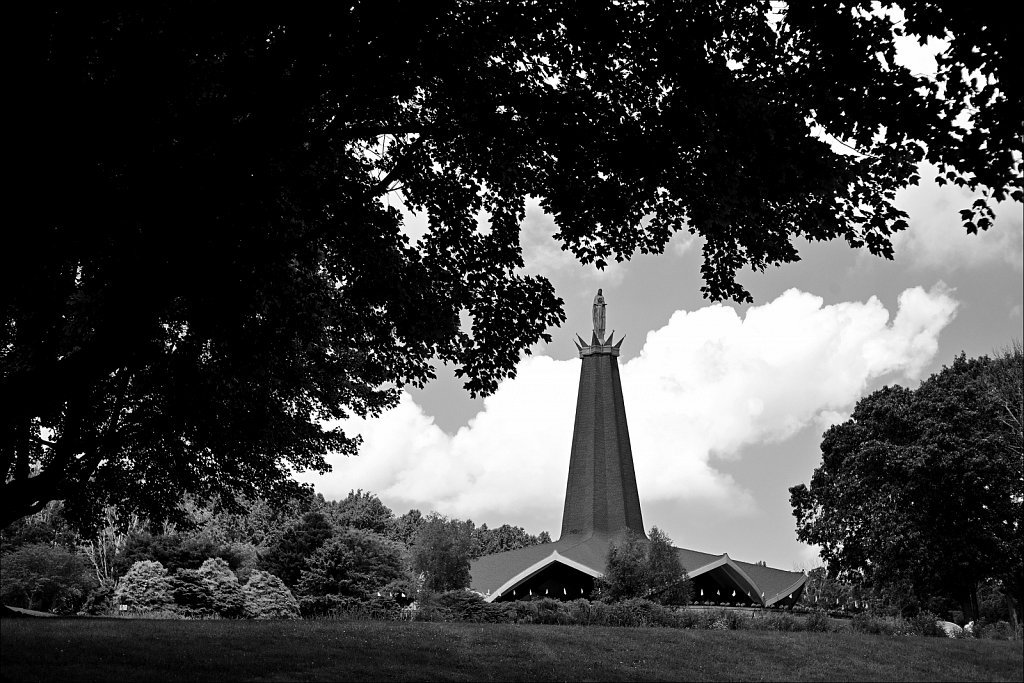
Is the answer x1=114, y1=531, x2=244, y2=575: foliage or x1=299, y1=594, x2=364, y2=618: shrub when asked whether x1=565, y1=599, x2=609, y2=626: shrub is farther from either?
x1=114, y1=531, x2=244, y2=575: foliage

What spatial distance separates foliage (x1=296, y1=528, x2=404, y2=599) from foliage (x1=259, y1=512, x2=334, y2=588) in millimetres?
592

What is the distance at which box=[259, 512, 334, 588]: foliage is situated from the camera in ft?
121

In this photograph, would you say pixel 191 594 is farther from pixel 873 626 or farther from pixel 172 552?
pixel 873 626

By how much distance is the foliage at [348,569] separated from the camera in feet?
117

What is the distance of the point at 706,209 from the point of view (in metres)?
10.1

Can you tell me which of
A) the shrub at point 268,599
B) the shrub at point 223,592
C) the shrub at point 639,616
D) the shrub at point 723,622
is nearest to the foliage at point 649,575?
the shrub at point 723,622

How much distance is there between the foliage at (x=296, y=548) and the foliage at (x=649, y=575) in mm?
12625

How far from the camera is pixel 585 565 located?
147ft

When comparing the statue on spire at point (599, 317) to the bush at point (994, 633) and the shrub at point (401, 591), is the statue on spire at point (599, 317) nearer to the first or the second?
the shrub at point (401, 591)

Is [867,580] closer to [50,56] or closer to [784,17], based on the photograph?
[784,17]

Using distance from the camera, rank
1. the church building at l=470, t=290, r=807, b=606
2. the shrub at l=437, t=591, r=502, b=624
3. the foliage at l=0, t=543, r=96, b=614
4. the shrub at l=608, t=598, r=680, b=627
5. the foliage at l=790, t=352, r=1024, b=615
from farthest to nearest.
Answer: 1. the church building at l=470, t=290, r=807, b=606
2. the foliage at l=0, t=543, r=96, b=614
3. the foliage at l=790, t=352, r=1024, b=615
4. the shrub at l=437, t=591, r=502, b=624
5. the shrub at l=608, t=598, r=680, b=627

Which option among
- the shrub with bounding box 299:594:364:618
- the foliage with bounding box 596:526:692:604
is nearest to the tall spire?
the foliage with bounding box 596:526:692:604

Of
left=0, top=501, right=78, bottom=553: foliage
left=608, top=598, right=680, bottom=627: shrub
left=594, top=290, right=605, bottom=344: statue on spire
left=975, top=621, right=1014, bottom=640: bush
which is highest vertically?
left=594, top=290, right=605, bottom=344: statue on spire

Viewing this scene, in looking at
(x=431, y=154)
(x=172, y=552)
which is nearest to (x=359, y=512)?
(x=172, y=552)
